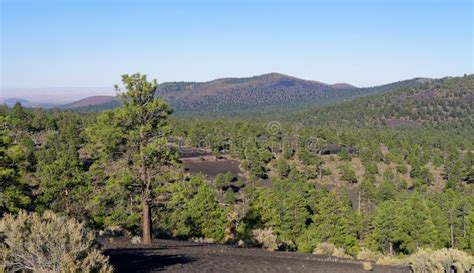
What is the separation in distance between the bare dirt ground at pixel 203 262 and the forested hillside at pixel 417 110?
14172 centimetres

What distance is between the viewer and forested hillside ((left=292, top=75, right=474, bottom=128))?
156375 millimetres

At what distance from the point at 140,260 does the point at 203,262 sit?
2.07m

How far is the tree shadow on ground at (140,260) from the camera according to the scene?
518 inches

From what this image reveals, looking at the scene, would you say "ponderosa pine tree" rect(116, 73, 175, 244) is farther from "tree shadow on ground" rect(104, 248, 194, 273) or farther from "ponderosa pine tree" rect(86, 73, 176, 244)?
"tree shadow on ground" rect(104, 248, 194, 273)

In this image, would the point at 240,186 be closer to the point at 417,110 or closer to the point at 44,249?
the point at 44,249

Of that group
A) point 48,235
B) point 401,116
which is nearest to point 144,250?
point 48,235

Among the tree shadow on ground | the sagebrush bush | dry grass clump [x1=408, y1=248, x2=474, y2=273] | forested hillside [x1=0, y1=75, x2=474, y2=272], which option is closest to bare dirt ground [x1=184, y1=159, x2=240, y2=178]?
forested hillside [x1=0, y1=75, x2=474, y2=272]

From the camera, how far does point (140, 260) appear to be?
14562mm

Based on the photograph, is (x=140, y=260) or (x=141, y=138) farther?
(x=141, y=138)

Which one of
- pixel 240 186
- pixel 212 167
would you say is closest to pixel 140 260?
pixel 240 186

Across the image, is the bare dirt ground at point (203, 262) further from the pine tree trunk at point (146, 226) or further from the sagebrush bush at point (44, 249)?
the sagebrush bush at point (44, 249)

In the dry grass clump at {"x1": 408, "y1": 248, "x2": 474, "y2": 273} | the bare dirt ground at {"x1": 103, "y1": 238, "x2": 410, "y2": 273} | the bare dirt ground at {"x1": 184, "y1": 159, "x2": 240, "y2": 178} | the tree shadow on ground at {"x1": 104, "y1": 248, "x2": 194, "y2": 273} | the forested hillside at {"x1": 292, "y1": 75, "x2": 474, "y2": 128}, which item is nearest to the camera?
the tree shadow on ground at {"x1": 104, "y1": 248, "x2": 194, "y2": 273}

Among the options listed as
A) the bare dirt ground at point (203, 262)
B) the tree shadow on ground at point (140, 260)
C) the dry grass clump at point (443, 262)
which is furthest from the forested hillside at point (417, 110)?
the tree shadow on ground at point (140, 260)

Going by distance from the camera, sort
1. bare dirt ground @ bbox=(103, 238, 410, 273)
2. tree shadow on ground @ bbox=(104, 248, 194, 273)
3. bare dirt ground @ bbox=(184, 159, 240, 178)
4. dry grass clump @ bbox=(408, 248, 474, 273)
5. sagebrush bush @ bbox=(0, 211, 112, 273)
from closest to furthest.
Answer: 1. sagebrush bush @ bbox=(0, 211, 112, 273)
2. tree shadow on ground @ bbox=(104, 248, 194, 273)
3. bare dirt ground @ bbox=(103, 238, 410, 273)
4. dry grass clump @ bbox=(408, 248, 474, 273)
5. bare dirt ground @ bbox=(184, 159, 240, 178)
